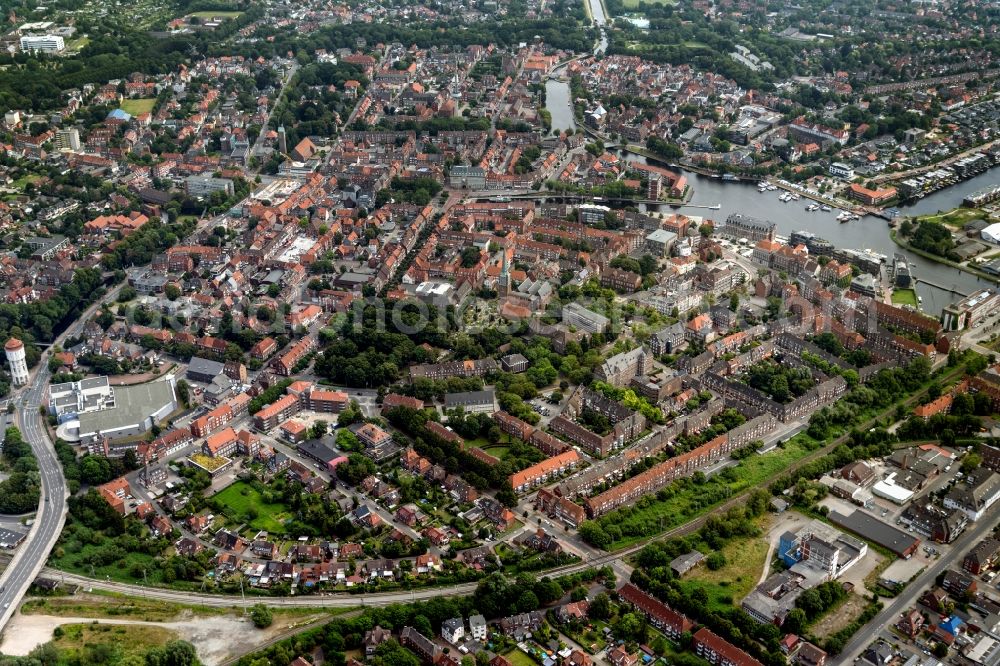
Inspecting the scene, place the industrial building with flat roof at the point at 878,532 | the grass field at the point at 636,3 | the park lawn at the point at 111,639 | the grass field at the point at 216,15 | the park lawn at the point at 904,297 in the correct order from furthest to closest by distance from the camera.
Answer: the grass field at the point at 636,3 < the grass field at the point at 216,15 < the park lawn at the point at 904,297 < the industrial building with flat roof at the point at 878,532 < the park lawn at the point at 111,639

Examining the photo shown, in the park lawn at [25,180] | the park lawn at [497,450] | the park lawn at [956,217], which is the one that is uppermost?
the park lawn at [956,217]

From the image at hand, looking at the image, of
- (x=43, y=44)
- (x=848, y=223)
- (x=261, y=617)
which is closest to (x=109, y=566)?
(x=261, y=617)

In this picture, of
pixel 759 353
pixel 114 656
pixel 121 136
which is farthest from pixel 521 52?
pixel 114 656

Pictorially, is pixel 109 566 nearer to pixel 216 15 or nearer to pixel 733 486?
pixel 733 486

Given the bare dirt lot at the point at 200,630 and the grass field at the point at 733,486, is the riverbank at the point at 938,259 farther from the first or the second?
the bare dirt lot at the point at 200,630

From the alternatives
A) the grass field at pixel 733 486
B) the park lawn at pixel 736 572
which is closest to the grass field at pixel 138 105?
the grass field at pixel 733 486

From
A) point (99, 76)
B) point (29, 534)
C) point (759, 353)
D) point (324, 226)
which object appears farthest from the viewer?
point (99, 76)

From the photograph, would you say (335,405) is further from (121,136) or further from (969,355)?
(121,136)
